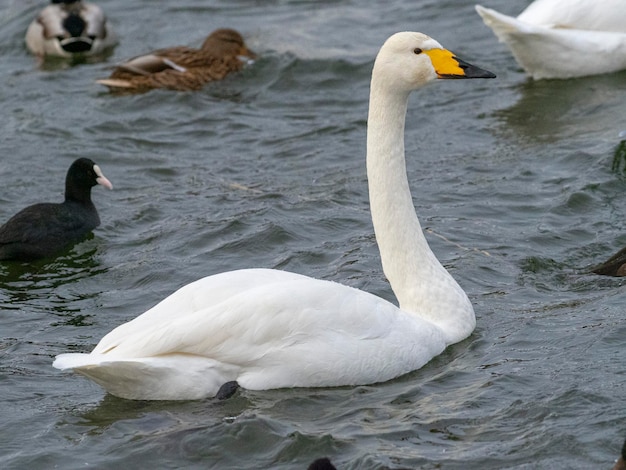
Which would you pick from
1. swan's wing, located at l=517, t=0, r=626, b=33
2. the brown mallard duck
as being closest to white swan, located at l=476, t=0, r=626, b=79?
swan's wing, located at l=517, t=0, r=626, b=33

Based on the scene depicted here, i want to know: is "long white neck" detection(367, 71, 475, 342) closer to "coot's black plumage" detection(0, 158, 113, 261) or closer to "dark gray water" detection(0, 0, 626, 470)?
"dark gray water" detection(0, 0, 626, 470)

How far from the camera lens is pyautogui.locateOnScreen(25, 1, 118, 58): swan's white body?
1762 centimetres

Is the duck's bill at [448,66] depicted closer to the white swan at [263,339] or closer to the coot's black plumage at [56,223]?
the white swan at [263,339]

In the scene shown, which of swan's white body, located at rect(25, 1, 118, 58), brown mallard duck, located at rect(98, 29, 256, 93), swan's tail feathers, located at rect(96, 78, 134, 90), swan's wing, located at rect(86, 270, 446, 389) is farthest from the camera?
swan's white body, located at rect(25, 1, 118, 58)

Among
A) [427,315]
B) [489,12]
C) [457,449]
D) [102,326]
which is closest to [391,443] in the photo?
[457,449]

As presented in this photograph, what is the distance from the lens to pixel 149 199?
1198 centimetres

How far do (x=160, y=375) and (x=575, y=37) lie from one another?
28.5ft

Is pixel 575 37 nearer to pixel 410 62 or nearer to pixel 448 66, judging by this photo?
pixel 448 66

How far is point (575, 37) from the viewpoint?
14195 mm

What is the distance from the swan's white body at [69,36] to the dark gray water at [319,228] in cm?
32

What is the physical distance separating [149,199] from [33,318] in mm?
3024

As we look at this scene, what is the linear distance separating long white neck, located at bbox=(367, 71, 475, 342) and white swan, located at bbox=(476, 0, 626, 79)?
20.9 ft

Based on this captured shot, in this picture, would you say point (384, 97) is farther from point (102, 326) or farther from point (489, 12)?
→ point (489, 12)

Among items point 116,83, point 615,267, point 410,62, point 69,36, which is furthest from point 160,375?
point 69,36
